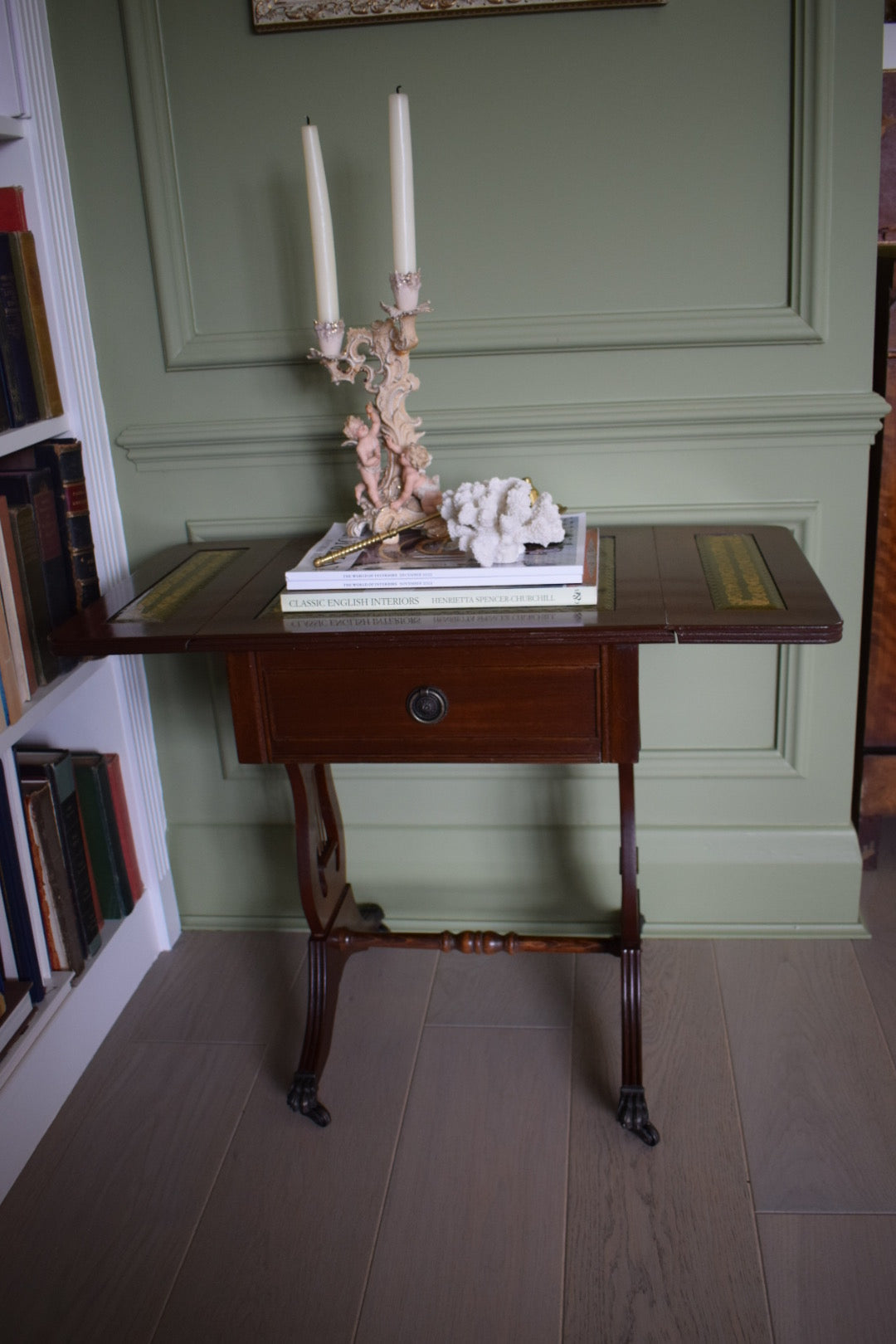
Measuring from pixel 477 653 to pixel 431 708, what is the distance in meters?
0.10

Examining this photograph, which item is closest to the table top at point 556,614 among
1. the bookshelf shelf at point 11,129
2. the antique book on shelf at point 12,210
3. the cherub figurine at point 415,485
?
the cherub figurine at point 415,485

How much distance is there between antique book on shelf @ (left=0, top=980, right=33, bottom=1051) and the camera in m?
1.77

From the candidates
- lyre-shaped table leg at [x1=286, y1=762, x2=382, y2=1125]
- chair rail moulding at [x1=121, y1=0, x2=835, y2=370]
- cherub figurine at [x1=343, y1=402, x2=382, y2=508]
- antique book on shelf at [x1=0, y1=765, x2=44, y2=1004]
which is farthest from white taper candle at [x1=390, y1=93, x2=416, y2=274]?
antique book on shelf at [x1=0, y1=765, x2=44, y2=1004]

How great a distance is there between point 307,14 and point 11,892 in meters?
1.40

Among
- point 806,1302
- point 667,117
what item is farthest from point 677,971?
point 667,117

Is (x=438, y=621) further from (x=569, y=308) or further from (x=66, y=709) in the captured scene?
(x=66, y=709)

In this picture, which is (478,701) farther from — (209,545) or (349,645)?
(209,545)

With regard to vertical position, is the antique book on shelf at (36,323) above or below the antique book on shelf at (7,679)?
above

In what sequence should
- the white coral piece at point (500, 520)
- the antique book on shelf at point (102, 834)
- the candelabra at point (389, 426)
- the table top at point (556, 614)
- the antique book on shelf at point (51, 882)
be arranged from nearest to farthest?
the table top at point (556, 614) < the white coral piece at point (500, 520) < the candelabra at point (389, 426) < the antique book on shelf at point (51, 882) < the antique book on shelf at point (102, 834)

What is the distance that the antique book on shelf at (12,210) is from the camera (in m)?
1.81

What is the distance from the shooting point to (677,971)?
2.10m

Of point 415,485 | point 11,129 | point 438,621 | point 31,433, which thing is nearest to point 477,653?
point 438,621

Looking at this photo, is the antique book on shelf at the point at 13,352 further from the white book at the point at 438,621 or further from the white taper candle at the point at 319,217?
the white book at the point at 438,621

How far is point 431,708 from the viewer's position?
161 centimetres
